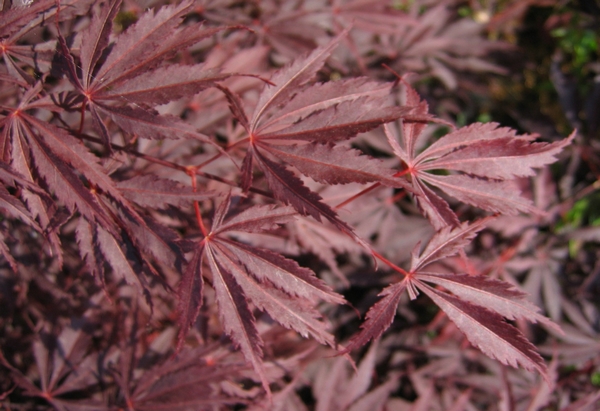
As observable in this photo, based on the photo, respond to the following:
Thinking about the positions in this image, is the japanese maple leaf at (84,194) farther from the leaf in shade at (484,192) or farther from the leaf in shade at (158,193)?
the leaf in shade at (484,192)

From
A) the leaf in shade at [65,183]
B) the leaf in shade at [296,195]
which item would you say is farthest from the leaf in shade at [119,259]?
the leaf in shade at [296,195]

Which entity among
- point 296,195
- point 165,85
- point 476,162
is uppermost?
point 165,85

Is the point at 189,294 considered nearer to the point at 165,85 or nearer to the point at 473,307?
the point at 165,85

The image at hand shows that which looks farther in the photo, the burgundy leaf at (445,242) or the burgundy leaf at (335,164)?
the burgundy leaf at (445,242)

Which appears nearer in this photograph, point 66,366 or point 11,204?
point 11,204

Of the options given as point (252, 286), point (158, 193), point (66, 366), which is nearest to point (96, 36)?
point (158, 193)

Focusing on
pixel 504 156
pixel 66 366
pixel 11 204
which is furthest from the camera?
pixel 66 366

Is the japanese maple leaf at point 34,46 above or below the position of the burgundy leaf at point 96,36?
above

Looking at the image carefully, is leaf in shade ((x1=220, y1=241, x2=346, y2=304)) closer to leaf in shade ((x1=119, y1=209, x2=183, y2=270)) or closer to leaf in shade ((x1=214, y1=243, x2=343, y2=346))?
leaf in shade ((x1=214, y1=243, x2=343, y2=346))
